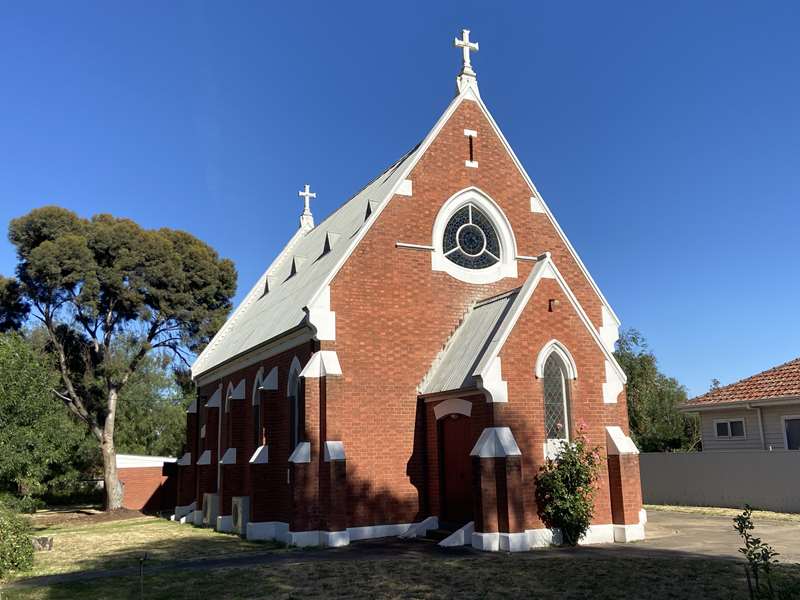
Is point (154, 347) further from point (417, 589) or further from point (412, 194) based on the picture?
point (417, 589)

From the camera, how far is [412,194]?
19.3 m

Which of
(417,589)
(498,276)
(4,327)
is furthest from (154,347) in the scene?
(417,589)

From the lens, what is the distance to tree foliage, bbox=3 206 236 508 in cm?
3422

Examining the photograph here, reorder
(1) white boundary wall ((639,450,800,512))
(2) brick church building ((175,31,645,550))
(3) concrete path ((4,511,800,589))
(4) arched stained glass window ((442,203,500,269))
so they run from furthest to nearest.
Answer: (1) white boundary wall ((639,450,800,512)) → (4) arched stained glass window ((442,203,500,269)) → (2) brick church building ((175,31,645,550)) → (3) concrete path ((4,511,800,589))

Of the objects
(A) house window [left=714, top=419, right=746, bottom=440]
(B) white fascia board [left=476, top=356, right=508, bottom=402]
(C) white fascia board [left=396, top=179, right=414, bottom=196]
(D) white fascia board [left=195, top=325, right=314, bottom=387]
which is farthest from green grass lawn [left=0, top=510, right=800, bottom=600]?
(A) house window [left=714, top=419, right=746, bottom=440]

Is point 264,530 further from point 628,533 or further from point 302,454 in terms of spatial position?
point 628,533

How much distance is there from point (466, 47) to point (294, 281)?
31.2ft

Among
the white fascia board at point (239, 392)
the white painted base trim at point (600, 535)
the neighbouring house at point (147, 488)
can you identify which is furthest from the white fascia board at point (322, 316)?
the neighbouring house at point (147, 488)

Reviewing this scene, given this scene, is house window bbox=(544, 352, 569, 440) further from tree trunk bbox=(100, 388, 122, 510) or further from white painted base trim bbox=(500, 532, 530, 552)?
tree trunk bbox=(100, 388, 122, 510)

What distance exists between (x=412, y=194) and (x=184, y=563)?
10.8 m

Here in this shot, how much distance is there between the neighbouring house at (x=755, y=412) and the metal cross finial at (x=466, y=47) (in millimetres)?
14690

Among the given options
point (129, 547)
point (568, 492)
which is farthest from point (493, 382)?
point (129, 547)

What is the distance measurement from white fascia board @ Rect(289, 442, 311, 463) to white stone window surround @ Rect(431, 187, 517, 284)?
5.99 m

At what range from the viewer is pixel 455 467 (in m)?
16.8
